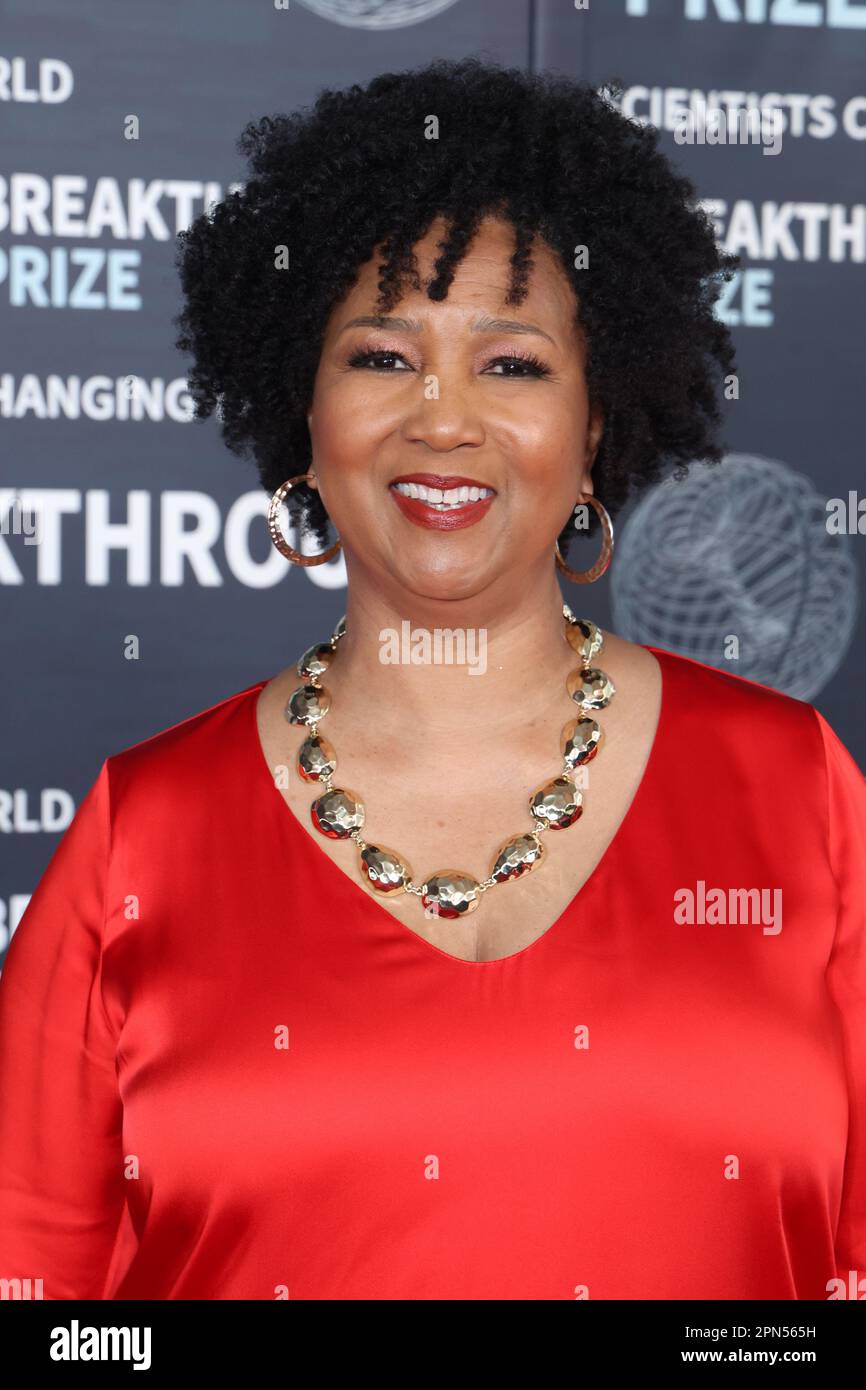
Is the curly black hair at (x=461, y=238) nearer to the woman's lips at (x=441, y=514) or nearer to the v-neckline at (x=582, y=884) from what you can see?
the woman's lips at (x=441, y=514)

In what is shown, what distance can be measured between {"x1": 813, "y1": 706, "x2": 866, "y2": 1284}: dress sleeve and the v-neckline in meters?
0.19

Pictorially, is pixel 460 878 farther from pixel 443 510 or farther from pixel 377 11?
pixel 377 11

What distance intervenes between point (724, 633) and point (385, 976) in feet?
5.11

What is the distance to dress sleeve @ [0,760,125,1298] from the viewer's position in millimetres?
1704

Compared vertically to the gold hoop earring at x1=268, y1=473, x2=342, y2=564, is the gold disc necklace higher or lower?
lower

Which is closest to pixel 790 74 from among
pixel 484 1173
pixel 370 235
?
pixel 370 235

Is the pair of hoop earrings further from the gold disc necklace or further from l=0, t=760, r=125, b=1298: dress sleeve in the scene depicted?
l=0, t=760, r=125, b=1298: dress sleeve

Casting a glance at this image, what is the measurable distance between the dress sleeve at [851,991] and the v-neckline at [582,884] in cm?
19

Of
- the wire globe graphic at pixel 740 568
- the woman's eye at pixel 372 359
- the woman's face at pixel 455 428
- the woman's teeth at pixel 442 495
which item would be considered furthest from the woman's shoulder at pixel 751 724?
the wire globe graphic at pixel 740 568

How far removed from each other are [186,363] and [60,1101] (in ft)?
4.85

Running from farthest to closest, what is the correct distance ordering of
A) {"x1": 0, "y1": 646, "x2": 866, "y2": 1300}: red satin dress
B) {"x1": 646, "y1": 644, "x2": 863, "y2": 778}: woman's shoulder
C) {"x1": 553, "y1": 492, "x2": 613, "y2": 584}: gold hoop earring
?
{"x1": 553, "y1": 492, "x2": 613, "y2": 584}: gold hoop earring → {"x1": 646, "y1": 644, "x2": 863, "y2": 778}: woman's shoulder → {"x1": 0, "y1": 646, "x2": 866, "y2": 1300}: red satin dress

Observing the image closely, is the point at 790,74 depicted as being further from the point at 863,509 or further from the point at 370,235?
the point at 370,235

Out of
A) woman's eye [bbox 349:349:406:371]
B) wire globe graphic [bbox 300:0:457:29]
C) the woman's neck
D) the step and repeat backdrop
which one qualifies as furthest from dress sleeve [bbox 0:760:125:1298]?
wire globe graphic [bbox 300:0:457:29]
